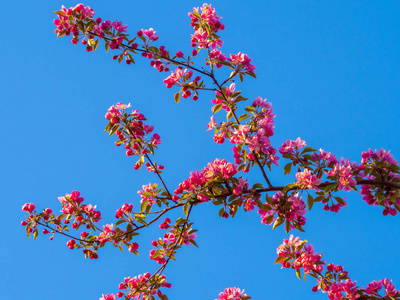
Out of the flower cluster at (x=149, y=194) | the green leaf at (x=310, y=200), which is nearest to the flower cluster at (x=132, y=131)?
the flower cluster at (x=149, y=194)

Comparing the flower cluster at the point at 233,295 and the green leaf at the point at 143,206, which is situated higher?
the green leaf at the point at 143,206

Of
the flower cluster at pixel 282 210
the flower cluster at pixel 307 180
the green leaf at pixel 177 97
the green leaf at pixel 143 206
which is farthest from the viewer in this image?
the green leaf at pixel 177 97

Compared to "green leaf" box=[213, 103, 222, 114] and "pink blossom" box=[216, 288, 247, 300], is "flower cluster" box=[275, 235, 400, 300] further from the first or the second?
"green leaf" box=[213, 103, 222, 114]

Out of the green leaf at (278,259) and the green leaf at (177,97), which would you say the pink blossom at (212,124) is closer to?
the green leaf at (177,97)

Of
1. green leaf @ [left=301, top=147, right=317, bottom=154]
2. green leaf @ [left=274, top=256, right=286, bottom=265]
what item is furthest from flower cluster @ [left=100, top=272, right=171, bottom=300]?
green leaf @ [left=301, top=147, right=317, bottom=154]

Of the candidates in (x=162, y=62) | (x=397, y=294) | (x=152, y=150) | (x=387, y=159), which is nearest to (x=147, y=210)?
(x=152, y=150)

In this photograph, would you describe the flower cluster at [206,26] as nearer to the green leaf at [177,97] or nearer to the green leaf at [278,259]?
the green leaf at [177,97]

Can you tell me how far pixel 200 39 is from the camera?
441 cm

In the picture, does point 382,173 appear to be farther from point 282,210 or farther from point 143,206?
point 143,206

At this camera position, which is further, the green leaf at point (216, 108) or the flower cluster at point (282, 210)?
the green leaf at point (216, 108)

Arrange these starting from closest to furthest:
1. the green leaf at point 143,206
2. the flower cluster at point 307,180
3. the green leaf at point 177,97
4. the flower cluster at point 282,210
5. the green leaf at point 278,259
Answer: the flower cluster at point 307,180 → the flower cluster at point 282,210 → the green leaf at point 143,206 → the green leaf at point 177,97 → the green leaf at point 278,259

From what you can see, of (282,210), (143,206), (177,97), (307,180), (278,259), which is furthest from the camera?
(278,259)

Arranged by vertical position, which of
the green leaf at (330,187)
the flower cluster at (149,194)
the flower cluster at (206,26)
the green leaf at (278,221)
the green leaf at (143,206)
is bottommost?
the green leaf at (278,221)

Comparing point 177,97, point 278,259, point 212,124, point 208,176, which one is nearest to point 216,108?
point 212,124
